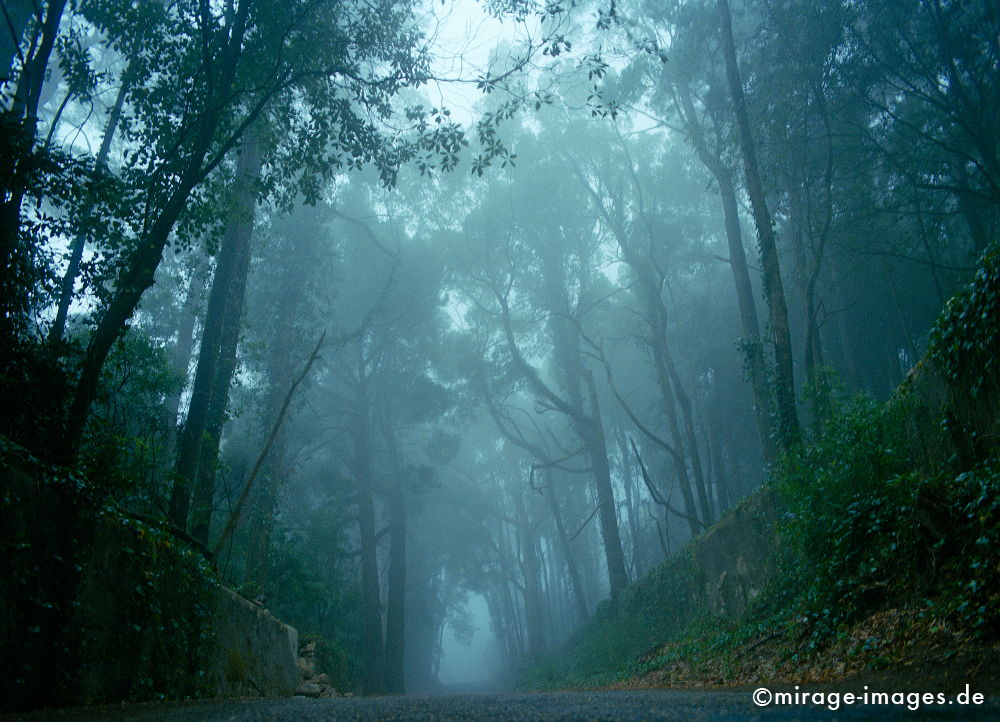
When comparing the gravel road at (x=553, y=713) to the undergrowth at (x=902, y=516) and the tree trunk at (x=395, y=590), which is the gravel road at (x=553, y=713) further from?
the tree trunk at (x=395, y=590)

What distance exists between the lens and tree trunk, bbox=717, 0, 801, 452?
33.4 ft

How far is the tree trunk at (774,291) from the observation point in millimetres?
10172

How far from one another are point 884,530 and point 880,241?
43.3 feet

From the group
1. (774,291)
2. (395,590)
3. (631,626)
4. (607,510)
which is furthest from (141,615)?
(395,590)

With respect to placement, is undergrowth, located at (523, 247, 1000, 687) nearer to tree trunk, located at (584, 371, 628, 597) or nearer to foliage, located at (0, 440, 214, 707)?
foliage, located at (0, 440, 214, 707)

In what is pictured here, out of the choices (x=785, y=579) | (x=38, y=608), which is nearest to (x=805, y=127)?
(x=785, y=579)

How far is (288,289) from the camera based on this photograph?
19.0 m

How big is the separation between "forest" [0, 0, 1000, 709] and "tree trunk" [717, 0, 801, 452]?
3.2 inches

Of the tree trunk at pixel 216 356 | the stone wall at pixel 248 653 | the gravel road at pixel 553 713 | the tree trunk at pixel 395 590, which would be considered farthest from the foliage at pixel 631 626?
the gravel road at pixel 553 713

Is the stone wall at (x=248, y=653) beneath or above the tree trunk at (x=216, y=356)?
beneath

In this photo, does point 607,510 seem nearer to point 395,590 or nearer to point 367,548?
point 395,590

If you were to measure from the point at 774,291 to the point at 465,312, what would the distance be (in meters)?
16.5

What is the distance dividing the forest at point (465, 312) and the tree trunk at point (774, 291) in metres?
0.08

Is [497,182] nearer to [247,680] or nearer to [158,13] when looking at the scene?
[158,13]
